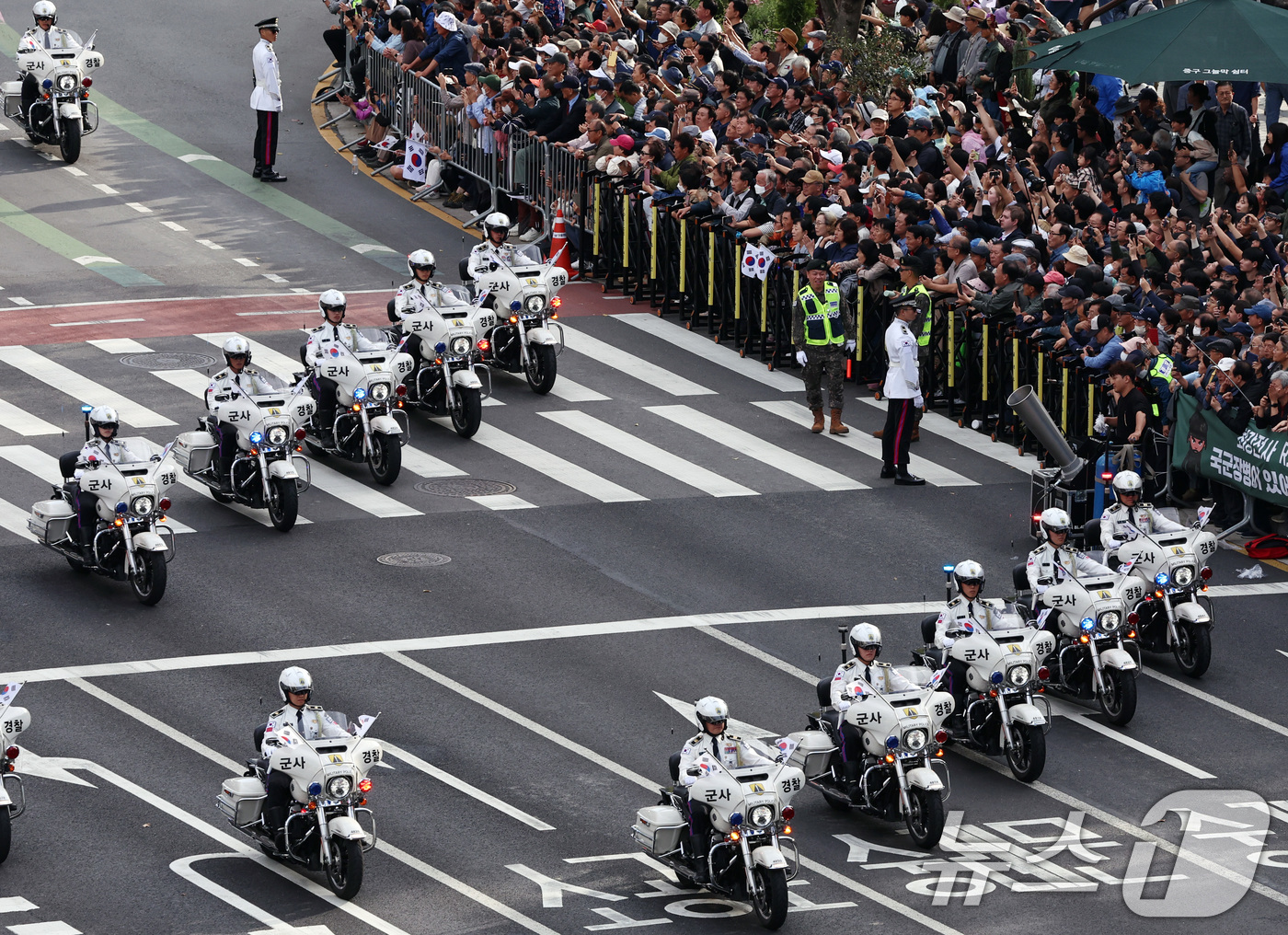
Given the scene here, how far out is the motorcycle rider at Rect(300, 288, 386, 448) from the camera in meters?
25.8

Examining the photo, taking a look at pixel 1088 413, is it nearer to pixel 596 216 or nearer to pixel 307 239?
pixel 596 216

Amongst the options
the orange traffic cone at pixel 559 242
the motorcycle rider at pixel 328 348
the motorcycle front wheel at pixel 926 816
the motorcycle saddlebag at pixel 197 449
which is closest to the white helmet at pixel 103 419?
the motorcycle saddlebag at pixel 197 449

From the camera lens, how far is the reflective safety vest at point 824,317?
88.0 feet

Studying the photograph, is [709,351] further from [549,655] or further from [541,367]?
[549,655]

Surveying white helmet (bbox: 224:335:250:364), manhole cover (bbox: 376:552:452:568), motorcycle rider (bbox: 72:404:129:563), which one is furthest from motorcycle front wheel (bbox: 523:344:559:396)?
motorcycle rider (bbox: 72:404:129:563)

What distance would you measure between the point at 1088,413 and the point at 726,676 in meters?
7.34

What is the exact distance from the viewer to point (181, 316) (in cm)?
3094

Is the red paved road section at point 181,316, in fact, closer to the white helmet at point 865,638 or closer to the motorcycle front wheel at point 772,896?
the white helmet at point 865,638

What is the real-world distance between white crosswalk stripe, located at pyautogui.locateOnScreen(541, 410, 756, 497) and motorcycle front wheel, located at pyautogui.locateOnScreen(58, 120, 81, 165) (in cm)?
1236

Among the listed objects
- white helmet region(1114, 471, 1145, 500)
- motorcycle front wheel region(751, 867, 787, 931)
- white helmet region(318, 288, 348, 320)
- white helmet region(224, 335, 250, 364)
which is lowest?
motorcycle front wheel region(751, 867, 787, 931)

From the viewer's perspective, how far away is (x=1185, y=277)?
26.4 metres

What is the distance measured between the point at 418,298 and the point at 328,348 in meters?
1.67

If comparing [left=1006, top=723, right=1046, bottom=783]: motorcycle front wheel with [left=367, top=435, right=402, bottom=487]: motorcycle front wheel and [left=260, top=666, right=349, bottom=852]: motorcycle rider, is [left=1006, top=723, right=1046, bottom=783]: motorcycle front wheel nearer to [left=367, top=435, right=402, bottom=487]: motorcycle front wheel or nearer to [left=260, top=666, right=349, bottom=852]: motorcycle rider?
[left=260, top=666, right=349, bottom=852]: motorcycle rider

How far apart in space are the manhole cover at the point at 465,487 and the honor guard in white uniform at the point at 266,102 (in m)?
12.1
